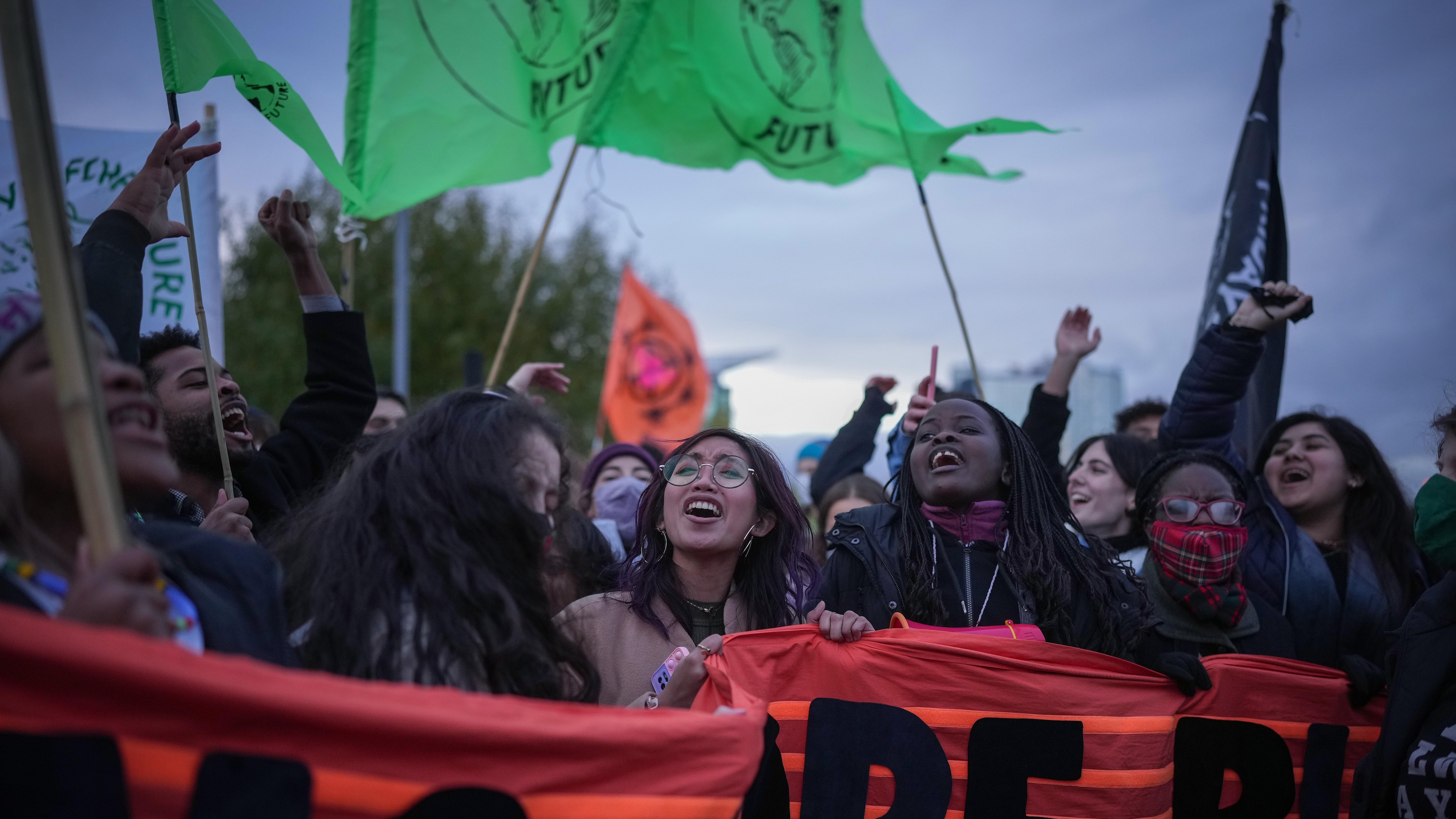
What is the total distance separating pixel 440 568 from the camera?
1842mm

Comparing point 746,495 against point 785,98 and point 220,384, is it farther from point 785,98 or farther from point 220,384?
point 785,98

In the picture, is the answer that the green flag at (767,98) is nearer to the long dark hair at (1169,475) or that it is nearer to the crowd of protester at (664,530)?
the crowd of protester at (664,530)

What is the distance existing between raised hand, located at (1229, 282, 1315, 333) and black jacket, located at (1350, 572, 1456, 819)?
1311mm

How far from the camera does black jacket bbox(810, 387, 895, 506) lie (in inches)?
187

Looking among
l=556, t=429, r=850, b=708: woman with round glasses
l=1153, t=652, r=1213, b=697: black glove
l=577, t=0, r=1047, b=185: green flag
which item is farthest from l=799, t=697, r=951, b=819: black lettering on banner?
l=577, t=0, r=1047, b=185: green flag

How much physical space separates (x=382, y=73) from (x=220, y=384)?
71.3 inches

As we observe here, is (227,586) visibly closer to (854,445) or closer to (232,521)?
(232,521)

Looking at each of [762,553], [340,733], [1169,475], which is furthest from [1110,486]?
[340,733]

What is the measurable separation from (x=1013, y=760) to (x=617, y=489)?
2.54m

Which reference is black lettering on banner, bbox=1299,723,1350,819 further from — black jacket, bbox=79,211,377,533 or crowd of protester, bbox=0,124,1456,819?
black jacket, bbox=79,211,377,533

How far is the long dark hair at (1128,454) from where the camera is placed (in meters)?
4.22

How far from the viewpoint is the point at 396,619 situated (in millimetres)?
1761

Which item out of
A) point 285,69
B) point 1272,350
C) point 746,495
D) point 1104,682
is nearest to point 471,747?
point 746,495

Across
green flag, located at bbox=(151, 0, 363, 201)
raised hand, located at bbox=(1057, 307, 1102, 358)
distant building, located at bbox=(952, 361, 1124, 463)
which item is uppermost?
green flag, located at bbox=(151, 0, 363, 201)
